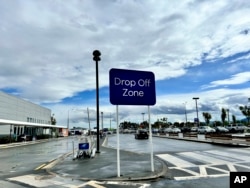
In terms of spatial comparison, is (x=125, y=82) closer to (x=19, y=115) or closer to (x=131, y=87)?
(x=131, y=87)

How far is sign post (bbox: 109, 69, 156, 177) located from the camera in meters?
10.8

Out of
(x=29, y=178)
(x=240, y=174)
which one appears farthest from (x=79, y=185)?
(x=240, y=174)

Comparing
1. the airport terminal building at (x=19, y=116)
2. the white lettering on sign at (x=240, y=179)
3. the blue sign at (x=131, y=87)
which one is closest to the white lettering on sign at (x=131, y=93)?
the blue sign at (x=131, y=87)

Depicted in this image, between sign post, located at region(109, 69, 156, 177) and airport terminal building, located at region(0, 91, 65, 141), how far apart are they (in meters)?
33.1

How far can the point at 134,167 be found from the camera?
38.9 feet

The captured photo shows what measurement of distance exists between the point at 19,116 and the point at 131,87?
57.9m

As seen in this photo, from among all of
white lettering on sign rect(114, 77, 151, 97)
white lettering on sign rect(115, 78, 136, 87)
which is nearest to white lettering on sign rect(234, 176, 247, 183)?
white lettering on sign rect(114, 77, 151, 97)

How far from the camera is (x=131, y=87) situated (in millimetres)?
11242

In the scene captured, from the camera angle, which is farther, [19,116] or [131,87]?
[19,116]

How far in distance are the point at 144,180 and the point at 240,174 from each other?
514 centimetres

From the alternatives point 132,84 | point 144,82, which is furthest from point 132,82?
point 144,82

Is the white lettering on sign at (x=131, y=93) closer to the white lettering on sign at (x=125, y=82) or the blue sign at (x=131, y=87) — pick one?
the blue sign at (x=131, y=87)

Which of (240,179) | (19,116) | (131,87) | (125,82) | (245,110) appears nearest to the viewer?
(240,179)

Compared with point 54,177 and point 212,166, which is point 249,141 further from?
point 54,177
